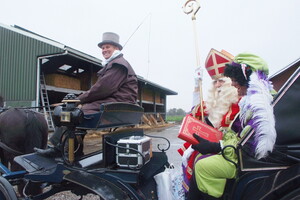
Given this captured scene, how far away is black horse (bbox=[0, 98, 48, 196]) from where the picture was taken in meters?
3.20

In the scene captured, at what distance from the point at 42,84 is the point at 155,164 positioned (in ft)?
30.4

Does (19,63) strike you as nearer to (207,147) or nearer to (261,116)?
(207,147)

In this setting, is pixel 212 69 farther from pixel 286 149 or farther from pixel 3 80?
pixel 3 80

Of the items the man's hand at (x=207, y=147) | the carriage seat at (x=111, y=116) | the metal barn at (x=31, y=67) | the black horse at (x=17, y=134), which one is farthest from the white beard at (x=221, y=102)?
the metal barn at (x=31, y=67)

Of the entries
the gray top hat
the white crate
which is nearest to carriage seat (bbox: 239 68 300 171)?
the white crate

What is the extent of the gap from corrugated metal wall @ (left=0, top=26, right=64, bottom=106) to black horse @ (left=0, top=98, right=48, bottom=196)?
6.61m

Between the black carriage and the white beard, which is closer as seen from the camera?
the black carriage

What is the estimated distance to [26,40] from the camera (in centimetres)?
1034

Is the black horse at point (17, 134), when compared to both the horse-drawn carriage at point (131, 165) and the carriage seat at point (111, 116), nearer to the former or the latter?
the horse-drawn carriage at point (131, 165)

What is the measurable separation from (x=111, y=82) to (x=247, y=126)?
1.41m

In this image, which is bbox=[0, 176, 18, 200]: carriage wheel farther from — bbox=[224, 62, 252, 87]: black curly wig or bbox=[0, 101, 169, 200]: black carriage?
bbox=[224, 62, 252, 87]: black curly wig

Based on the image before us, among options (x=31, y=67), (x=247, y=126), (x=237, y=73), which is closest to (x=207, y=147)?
(x=247, y=126)

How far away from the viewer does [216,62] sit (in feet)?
7.93

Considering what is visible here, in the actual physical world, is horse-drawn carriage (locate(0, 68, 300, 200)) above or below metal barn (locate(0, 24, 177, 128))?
below
